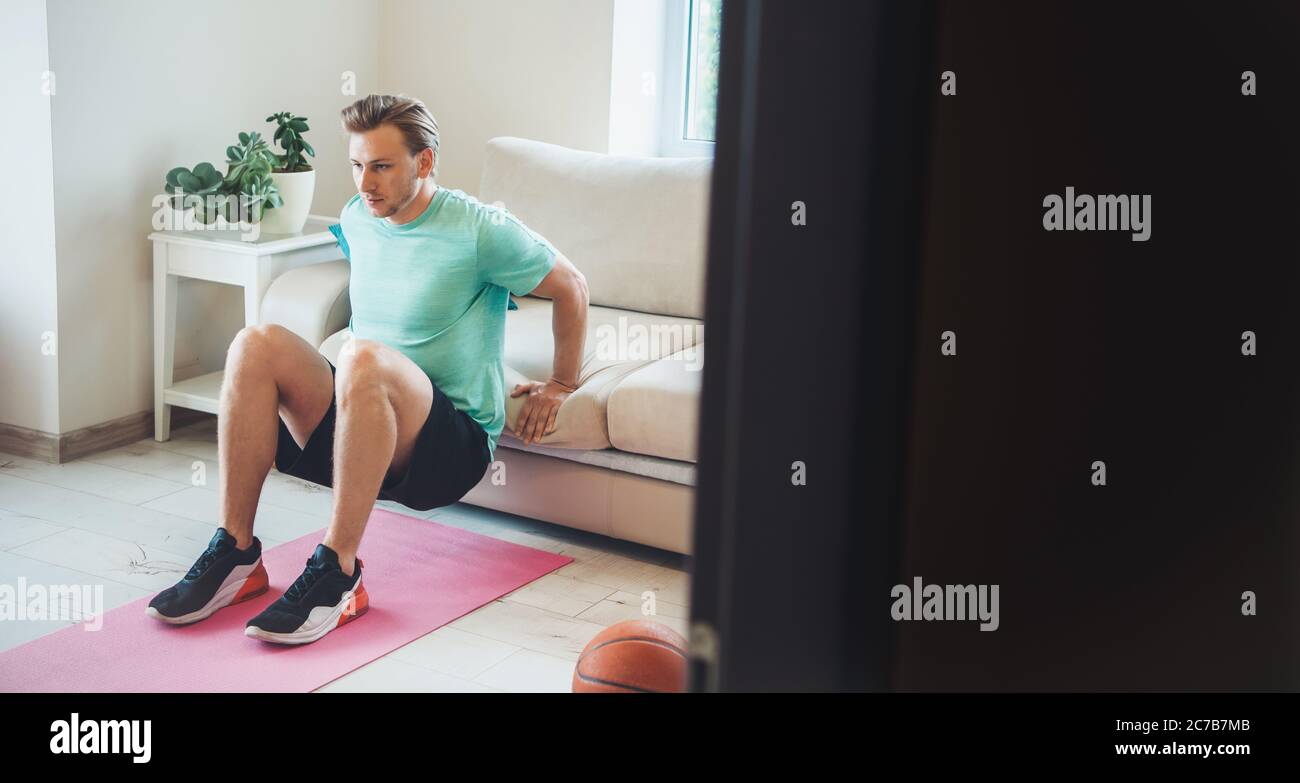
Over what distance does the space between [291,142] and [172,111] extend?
311 millimetres

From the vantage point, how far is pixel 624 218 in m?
3.22

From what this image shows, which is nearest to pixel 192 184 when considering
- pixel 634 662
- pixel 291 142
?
pixel 291 142

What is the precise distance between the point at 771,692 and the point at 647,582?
77.1 inches

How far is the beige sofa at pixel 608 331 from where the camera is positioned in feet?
8.63

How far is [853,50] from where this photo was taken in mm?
631

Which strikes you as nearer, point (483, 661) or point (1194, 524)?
point (1194, 524)

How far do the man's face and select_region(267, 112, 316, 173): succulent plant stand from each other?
0.95 m

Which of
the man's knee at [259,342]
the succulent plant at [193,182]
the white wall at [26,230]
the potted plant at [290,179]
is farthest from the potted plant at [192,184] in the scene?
the man's knee at [259,342]

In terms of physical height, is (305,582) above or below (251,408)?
below

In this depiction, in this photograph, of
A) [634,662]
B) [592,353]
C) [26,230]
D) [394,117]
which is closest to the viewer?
[634,662]

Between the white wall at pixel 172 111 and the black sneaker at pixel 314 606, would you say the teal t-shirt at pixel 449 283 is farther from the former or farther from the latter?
the white wall at pixel 172 111

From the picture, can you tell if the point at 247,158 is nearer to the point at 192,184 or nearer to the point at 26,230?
the point at 192,184
